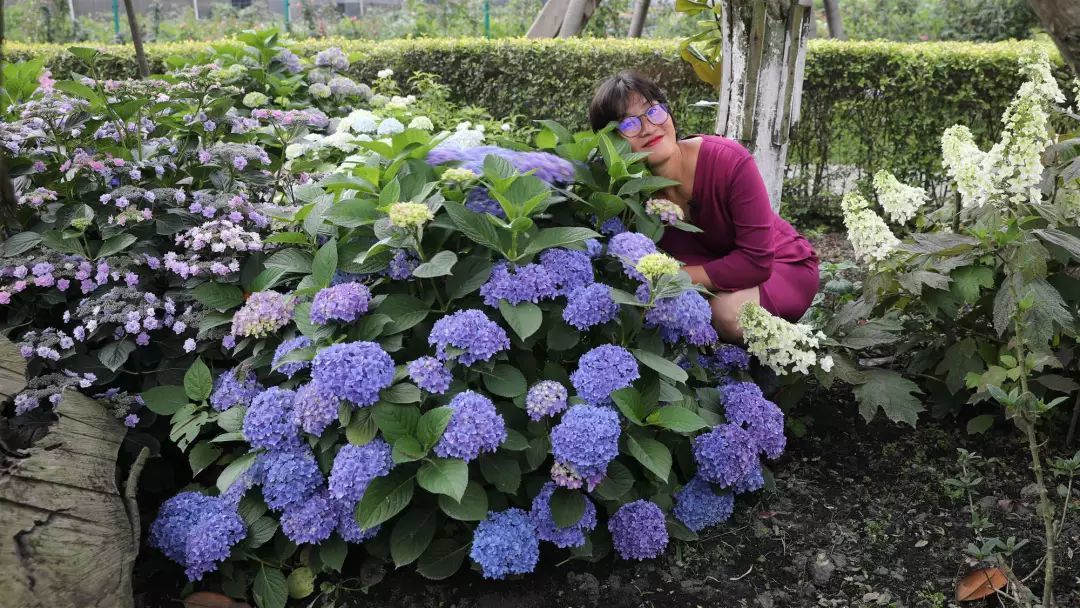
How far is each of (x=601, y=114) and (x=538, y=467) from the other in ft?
3.87

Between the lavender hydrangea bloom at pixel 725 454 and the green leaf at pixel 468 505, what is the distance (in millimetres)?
635

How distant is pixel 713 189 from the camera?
2678mm

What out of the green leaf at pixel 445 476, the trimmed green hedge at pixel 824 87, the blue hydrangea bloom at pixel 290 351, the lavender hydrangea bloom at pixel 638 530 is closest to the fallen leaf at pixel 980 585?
the lavender hydrangea bloom at pixel 638 530

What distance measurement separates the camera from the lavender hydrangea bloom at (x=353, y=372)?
184 cm

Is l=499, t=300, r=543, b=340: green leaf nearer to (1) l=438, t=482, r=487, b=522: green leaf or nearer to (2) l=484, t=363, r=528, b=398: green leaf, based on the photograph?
(2) l=484, t=363, r=528, b=398: green leaf

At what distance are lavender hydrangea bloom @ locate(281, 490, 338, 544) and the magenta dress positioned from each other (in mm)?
1378

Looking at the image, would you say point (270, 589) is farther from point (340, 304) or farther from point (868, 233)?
point (868, 233)

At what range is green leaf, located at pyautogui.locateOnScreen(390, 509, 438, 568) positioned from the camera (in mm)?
1968

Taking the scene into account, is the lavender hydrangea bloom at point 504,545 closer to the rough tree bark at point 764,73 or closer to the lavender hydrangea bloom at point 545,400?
the lavender hydrangea bloom at point 545,400

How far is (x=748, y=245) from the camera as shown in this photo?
8.75ft

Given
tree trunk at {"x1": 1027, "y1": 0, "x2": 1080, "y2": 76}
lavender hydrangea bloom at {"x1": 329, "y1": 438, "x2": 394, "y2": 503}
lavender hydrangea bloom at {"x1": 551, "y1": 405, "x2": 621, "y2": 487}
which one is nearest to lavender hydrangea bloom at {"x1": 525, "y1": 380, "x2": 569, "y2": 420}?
lavender hydrangea bloom at {"x1": 551, "y1": 405, "x2": 621, "y2": 487}

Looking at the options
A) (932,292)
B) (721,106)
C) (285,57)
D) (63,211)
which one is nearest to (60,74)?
(285,57)

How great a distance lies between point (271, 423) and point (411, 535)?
430 mm

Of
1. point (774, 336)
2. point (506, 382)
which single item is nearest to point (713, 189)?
point (774, 336)
